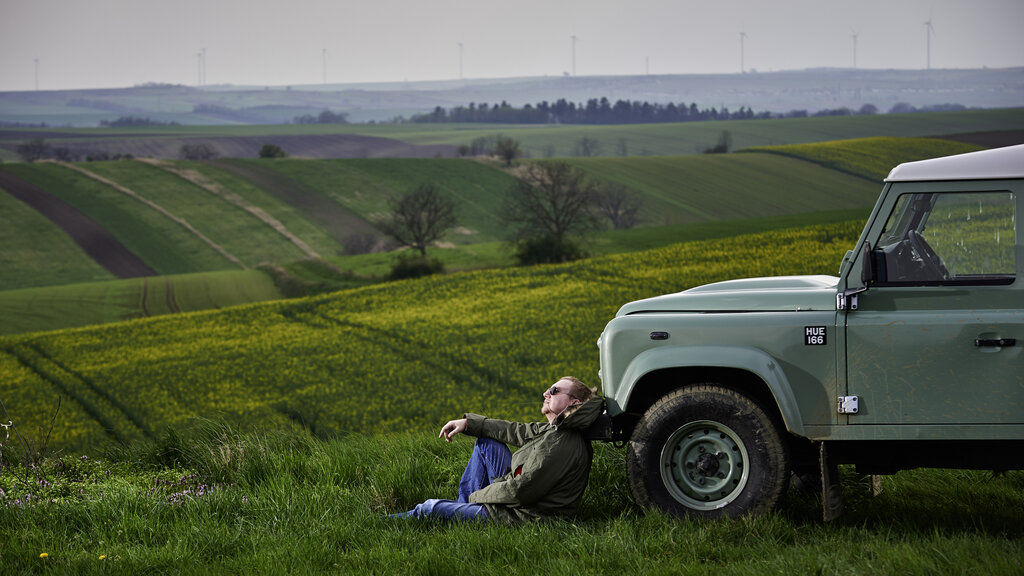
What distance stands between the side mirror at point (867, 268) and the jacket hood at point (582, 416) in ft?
6.26

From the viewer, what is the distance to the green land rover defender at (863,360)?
604cm

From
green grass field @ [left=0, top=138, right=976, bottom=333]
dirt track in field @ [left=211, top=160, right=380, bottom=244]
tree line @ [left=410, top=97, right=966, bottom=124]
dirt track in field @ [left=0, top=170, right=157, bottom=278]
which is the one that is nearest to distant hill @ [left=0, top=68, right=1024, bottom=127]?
tree line @ [left=410, top=97, right=966, bottom=124]

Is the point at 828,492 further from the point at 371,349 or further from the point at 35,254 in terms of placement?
the point at 35,254

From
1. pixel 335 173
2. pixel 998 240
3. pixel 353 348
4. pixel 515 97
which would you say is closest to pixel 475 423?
pixel 998 240

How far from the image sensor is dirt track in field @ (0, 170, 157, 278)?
52475 millimetres

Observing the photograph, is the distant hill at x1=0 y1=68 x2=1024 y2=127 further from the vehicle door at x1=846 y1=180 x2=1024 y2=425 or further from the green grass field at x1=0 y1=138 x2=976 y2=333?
the vehicle door at x1=846 y1=180 x2=1024 y2=425

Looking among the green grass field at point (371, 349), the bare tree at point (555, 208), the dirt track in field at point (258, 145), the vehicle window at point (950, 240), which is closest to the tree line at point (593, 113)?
the dirt track in field at point (258, 145)

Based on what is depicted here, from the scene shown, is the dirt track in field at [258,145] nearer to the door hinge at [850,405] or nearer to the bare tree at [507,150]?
the bare tree at [507,150]

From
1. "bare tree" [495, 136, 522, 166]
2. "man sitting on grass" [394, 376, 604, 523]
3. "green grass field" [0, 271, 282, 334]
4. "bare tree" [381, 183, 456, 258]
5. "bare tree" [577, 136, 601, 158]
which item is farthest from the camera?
"bare tree" [577, 136, 601, 158]

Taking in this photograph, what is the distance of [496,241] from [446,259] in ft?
21.0

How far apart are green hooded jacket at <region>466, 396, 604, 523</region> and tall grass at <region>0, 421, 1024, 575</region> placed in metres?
0.17

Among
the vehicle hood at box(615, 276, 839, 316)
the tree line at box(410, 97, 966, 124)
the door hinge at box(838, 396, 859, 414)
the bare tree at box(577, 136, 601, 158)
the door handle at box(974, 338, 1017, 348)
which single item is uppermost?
the tree line at box(410, 97, 966, 124)

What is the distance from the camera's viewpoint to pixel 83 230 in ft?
183

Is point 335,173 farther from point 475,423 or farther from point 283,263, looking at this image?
point 475,423
